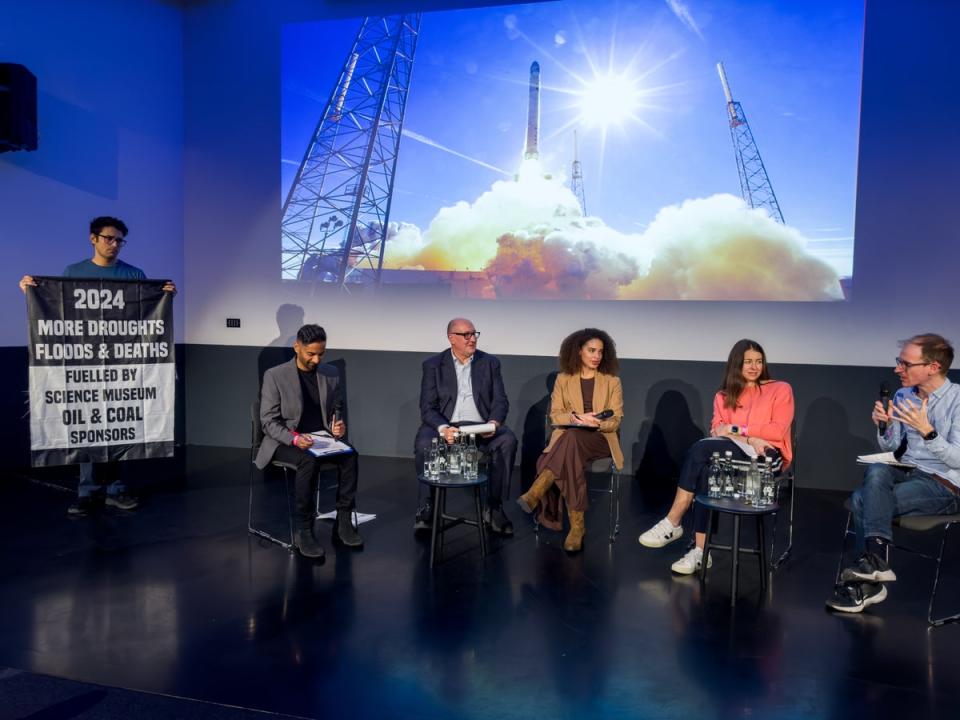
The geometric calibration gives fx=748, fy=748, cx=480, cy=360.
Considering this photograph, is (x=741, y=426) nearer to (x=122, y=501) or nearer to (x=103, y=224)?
(x=122, y=501)

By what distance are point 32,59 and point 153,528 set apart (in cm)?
385

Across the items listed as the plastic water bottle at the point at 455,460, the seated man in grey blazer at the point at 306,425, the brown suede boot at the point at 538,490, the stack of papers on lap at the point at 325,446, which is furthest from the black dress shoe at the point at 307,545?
the brown suede boot at the point at 538,490

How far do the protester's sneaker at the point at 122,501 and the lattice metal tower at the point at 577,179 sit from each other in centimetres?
392

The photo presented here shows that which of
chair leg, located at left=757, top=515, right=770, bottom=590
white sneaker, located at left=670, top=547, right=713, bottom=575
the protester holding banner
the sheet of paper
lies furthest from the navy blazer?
the protester holding banner

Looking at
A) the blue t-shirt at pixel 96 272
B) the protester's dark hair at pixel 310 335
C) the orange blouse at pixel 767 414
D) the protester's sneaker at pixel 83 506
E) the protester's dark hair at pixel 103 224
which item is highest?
the protester's dark hair at pixel 103 224

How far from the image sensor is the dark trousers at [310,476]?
4008 millimetres

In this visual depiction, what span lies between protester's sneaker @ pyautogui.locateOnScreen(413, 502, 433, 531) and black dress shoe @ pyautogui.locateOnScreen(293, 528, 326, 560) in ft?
2.12

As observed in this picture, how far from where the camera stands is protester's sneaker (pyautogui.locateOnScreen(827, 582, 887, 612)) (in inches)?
130

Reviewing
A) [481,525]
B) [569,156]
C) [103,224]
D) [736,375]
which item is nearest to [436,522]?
[481,525]

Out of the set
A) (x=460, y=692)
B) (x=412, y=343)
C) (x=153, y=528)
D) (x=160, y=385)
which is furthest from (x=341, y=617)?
(x=412, y=343)

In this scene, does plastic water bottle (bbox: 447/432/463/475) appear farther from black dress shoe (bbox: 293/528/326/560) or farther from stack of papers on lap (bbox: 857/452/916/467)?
stack of papers on lap (bbox: 857/452/916/467)

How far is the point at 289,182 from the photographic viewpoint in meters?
6.84

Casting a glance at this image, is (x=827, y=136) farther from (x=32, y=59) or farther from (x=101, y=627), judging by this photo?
(x=32, y=59)

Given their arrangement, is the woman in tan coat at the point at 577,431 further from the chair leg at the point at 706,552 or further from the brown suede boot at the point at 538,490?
the chair leg at the point at 706,552
